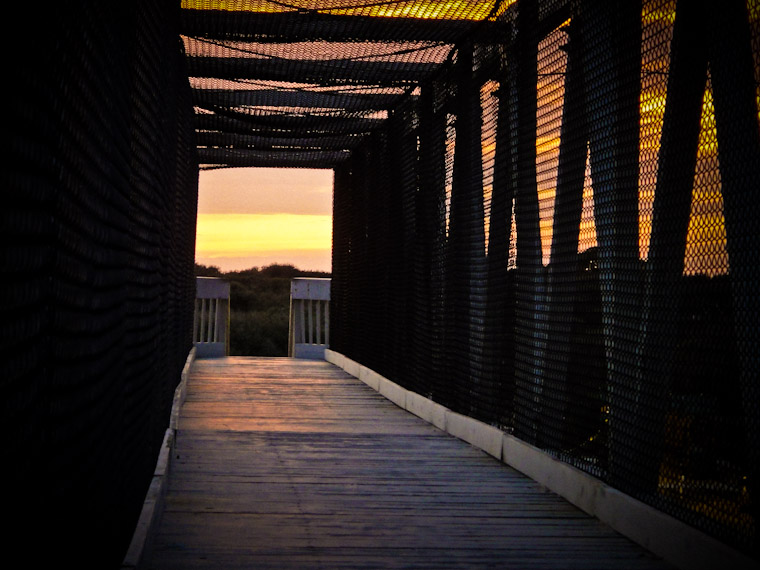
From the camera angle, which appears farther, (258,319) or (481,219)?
(258,319)

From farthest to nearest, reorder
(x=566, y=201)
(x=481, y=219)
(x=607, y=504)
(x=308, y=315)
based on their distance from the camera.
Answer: (x=308, y=315)
(x=481, y=219)
(x=566, y=201)
(x=607, y=504)

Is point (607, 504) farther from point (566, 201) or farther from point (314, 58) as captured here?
point (314, 58)

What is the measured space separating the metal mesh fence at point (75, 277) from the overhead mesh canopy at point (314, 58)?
7.79 feet

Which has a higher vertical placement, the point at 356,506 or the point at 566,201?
the point at 566,201

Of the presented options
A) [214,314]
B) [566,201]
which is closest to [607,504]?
[566,201]

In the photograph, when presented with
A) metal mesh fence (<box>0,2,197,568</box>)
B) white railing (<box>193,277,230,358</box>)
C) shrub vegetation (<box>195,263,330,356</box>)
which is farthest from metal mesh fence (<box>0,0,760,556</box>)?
shrub vegetation (<box>195,263,330,356</box>)

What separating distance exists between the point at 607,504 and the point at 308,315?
33.8 feet

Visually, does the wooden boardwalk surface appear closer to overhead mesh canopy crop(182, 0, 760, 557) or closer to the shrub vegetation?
overhead mesh canopy crop(182, 0, 760, 557)

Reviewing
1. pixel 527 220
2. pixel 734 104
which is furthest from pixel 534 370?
pixel 734 104

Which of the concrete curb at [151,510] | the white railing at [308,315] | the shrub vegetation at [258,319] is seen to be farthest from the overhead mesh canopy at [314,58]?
the shrub vegetation at [258,319]

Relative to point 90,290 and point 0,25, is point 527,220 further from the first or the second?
point 0,25

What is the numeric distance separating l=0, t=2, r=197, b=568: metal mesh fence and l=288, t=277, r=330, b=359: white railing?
1040 centimetres

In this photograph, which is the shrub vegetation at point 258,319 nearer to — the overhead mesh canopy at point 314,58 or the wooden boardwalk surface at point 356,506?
the overhead mesh canopy at point 314,58

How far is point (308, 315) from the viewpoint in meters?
13.7
